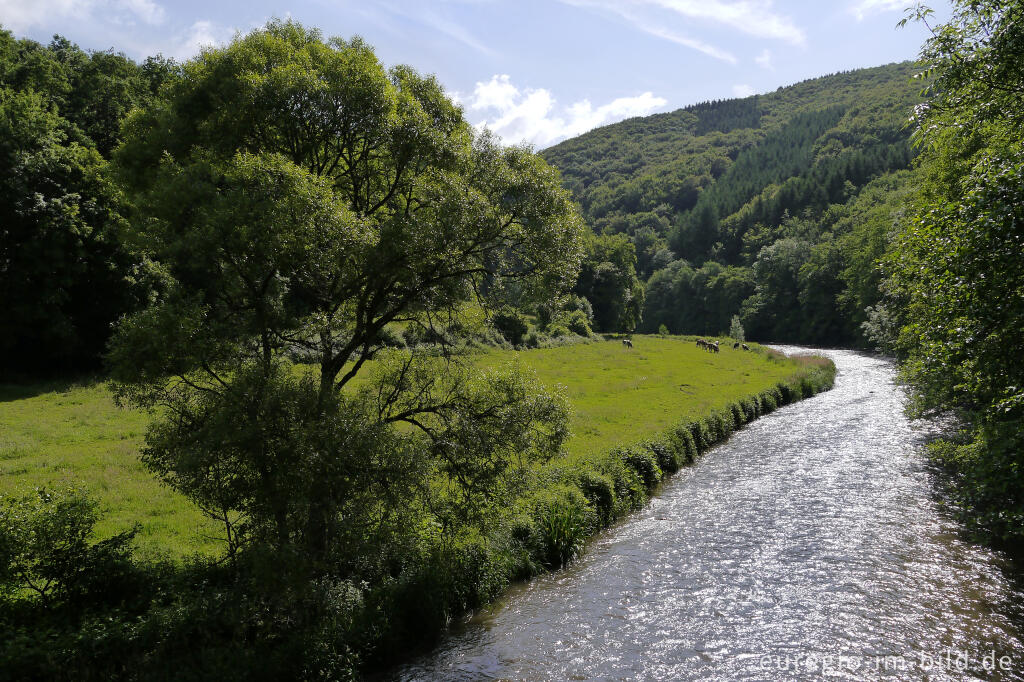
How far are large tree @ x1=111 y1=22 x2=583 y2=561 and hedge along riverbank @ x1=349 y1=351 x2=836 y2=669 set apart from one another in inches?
69.1

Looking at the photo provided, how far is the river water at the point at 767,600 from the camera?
45.8 ft

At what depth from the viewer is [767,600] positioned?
17.1 meters

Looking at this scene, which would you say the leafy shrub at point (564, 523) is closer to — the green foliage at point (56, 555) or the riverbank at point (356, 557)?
the riverbank at point (356, 557)

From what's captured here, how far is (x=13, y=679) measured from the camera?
10570mm

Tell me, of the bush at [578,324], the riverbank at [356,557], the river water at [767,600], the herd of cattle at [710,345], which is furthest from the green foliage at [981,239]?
the bush at [578,324]

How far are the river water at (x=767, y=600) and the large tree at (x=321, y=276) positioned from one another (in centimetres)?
425

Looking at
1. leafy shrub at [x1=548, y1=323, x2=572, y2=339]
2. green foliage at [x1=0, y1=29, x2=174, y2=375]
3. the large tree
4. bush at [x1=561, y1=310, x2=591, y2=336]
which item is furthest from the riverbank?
bush at [x1=561, y1=310, x2=591, y2=336]

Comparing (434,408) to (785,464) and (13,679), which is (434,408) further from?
(785,464)

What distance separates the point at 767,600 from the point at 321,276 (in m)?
15.7

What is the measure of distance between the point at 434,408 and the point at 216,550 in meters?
7.65

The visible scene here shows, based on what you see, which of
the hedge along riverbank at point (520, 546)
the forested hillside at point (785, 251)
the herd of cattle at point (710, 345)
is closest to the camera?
the hedge along riverbank at point (520, 546)

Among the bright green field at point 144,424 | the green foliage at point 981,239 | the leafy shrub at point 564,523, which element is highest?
the green foliage at point 981,239

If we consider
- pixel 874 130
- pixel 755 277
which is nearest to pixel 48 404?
pixel 755 277

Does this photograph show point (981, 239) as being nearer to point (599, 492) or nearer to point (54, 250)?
point (599, 492)
